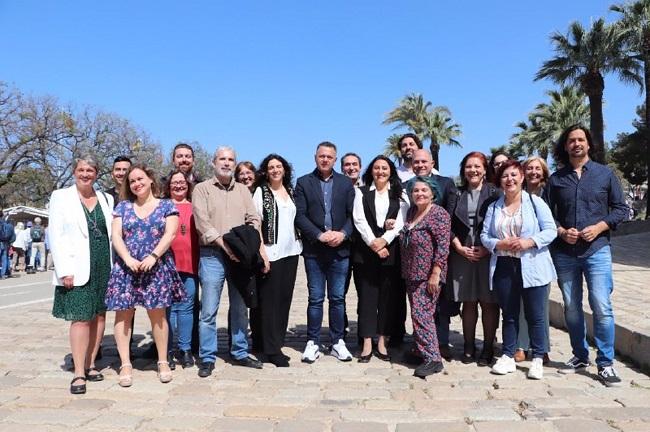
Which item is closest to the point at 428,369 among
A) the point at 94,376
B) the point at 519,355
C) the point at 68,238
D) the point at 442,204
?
the point at 519,355

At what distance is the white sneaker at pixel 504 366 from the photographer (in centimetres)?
478

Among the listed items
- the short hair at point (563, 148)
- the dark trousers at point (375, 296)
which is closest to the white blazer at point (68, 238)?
the dark trousers at point (375, 296)

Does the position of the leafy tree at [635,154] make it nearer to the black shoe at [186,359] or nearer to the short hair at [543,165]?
the short hair at [543,165]

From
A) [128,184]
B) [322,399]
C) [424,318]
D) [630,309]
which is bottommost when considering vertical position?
[322,399]

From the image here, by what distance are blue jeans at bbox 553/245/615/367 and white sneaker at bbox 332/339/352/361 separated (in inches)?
81.2

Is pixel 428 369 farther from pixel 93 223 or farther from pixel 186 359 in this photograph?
pixel 93 223

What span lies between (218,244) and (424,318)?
78.0 inches

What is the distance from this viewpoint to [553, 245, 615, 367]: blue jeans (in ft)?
14.8

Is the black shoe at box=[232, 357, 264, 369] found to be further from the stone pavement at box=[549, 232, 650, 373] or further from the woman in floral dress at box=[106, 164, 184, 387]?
the stone pavement at box=[549, 232, 650, 373]

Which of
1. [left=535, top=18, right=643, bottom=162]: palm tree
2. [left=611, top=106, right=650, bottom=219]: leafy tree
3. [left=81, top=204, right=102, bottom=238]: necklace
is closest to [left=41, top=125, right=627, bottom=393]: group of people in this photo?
[left=81, top=204, right=102, bottom=238]: necklace

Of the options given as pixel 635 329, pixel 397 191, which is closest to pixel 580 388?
pixel 635 329

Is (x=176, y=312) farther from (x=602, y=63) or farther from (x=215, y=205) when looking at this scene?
(x=602, y=63)

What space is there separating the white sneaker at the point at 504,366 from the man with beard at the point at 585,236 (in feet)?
1.46

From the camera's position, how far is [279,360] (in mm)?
5168
